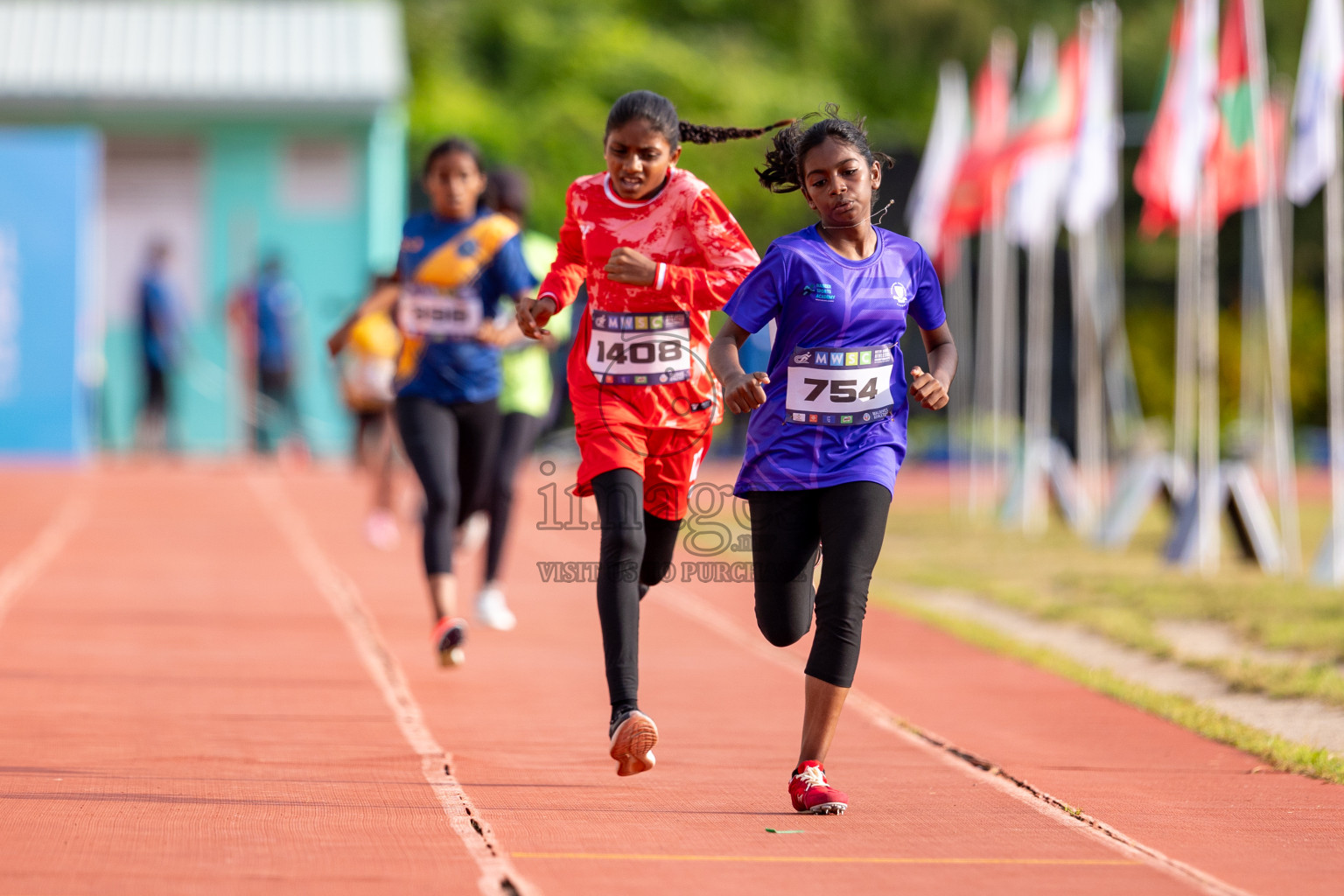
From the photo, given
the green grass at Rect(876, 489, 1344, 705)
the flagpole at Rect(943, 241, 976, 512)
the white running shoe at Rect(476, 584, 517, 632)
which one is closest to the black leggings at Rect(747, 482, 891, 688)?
the green grass at Rect(876, 489, 1344, 705)

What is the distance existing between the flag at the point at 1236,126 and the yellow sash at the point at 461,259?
6956mm

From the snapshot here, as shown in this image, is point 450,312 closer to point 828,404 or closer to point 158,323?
point 828,404

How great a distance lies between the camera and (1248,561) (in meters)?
13.0

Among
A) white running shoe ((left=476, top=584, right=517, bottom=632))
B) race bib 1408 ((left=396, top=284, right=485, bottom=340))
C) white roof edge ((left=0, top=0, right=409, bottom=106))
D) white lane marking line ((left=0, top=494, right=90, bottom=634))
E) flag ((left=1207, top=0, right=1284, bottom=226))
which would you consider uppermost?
white roof edge ((left=0, top=0, right=409, bottom=106))

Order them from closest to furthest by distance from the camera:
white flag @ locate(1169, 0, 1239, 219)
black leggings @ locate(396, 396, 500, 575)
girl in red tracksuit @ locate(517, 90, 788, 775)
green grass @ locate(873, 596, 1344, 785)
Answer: girl in red tracksuit @ locate(517, 90, 788, 775), green grass @ locate(873, 596, 1344, 785), black leggings @ locate(396, 396, 500, 575), white flag @ locate(1169, 0, 1239, 219)

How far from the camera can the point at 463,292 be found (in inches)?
316

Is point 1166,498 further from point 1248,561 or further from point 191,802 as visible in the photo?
point 191,802

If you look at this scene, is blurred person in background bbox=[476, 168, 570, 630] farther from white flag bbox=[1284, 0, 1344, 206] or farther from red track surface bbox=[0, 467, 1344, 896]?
white flag bbox=[1284, 0, 1344, 206]

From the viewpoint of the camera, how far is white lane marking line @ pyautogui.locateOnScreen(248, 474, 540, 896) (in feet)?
15.0

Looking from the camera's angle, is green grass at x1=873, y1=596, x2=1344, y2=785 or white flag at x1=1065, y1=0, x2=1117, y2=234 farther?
white flag at x1=1065, y1=0, x2=1117, y2=234

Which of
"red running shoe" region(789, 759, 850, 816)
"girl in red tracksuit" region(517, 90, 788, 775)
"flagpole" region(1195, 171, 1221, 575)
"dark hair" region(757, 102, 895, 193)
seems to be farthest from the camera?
"flagpole" region(1195, 171, 1221, 575)

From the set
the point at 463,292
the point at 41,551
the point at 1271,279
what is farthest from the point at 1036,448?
the point at 463,292

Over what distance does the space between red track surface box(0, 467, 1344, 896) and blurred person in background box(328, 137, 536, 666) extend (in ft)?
3.16

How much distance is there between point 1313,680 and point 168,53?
2002cm
